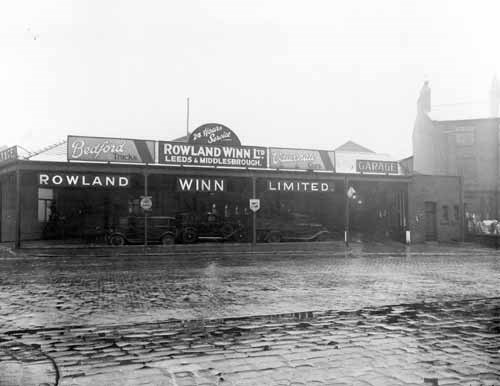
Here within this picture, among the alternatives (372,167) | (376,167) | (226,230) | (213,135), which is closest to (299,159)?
(372,167)

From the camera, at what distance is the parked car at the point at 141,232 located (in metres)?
21.3

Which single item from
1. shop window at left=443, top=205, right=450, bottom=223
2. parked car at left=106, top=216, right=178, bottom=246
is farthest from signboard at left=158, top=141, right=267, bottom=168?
shop window at left=443, top=205, right=450, bottom=223

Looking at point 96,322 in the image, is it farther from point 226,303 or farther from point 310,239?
point 310,239

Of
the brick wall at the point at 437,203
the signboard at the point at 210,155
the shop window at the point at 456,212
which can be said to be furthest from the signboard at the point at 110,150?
the shop window at the point at 456,212

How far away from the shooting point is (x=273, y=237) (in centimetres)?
2400

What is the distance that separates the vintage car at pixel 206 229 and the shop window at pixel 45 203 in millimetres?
8980

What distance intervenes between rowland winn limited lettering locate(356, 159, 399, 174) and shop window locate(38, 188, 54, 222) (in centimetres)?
1812

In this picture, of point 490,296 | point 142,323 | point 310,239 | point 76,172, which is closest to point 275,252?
point 310,239

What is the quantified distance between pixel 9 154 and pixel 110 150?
4.48 m

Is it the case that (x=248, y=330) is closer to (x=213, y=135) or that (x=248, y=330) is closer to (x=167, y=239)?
(x=167, y=239)

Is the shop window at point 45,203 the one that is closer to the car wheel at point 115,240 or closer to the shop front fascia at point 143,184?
the shop front fascia at point 143,184

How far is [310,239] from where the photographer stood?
962 inches

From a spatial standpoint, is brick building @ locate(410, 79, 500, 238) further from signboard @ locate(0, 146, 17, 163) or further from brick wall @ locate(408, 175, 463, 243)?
signboard @ locate(0, 146, 17, 163)

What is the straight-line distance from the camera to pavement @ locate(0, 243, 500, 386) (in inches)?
159
